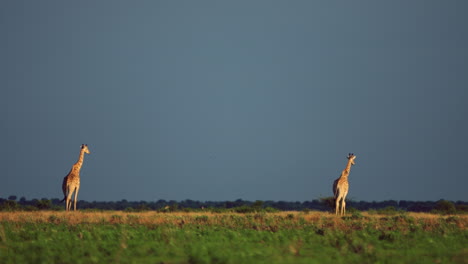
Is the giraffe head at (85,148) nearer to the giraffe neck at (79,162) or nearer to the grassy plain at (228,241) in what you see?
the giraffe neck at (79,162)

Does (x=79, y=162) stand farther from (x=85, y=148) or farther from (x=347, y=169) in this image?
(x=347, y=169)

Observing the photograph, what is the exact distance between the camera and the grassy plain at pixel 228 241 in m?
17.0

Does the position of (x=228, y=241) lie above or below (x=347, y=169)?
below

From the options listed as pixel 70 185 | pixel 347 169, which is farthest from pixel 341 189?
pixel 70 185

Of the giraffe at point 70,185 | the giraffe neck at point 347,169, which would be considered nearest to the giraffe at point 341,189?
the giraffe neck at point 347,169

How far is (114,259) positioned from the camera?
658 inches

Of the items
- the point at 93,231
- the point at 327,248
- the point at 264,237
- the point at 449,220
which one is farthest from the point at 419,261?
the point at 449,220

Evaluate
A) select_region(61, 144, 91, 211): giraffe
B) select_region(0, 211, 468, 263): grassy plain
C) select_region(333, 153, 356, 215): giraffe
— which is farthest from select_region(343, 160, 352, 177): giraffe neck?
select_region(61, 144, 91, 211): giraffe

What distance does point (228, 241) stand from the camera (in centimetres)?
2047

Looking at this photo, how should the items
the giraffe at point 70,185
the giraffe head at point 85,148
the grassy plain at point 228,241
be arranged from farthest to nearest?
the giraffe head at point 85,148
the giraffe at point 70,185
the grassy plain at point 228,241

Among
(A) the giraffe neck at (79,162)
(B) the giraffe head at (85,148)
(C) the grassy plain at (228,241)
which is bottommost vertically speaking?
Answer: (C) the grassy plain at (228,241)

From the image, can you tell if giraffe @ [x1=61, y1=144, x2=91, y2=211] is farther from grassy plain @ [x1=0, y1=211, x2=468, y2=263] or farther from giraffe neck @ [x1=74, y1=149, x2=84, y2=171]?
grassy plain @ [x1=0, y1=211, x2=468, y2=263]

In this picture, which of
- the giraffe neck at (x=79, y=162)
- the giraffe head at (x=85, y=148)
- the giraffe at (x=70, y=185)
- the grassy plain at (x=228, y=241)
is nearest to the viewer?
the grassy plain at (x=228, y=241)

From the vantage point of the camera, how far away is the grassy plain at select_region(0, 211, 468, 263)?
55.7 feet
